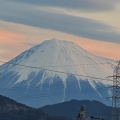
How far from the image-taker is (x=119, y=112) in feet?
359

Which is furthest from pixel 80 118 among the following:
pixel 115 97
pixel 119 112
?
pixel 119 112

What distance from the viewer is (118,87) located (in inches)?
3740

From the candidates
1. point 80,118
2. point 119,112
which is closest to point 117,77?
point 119,112

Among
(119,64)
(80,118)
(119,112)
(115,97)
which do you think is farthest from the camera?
(119,112)

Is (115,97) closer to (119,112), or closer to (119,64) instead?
(119,64)

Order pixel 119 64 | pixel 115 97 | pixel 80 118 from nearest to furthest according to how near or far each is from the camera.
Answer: pixel 80 118 < pixel 115 97 < pixel 119 64

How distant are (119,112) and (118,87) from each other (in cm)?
1511

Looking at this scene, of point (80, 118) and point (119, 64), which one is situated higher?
point (119, 64)

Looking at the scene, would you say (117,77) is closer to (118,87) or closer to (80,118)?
(118,87)

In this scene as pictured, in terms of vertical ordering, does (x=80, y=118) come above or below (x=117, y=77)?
below

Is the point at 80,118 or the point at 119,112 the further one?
the point at 119,112

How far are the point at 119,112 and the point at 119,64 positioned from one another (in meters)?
10.8

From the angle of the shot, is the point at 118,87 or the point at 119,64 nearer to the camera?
the point at 118,87

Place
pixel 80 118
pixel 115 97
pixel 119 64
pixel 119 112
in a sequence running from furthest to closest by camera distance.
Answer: pixel 119 112, pixel 119 64, pixel 115 97, pixel 80 118
